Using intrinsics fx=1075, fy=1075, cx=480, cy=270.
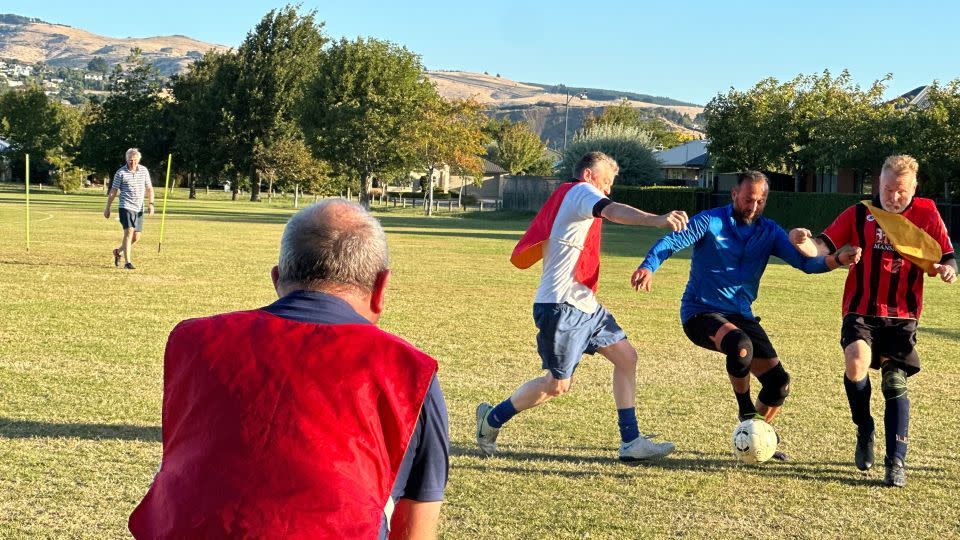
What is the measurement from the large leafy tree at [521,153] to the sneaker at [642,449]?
4561 inches

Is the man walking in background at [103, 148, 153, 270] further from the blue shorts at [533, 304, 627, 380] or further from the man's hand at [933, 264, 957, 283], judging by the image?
the man's hand at [933, 264, 957, 283]

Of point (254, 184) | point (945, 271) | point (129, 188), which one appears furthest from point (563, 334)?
point (254, 184)

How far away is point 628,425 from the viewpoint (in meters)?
6.84

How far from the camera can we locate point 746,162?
52.6 metres

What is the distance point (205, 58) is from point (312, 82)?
64.3ft

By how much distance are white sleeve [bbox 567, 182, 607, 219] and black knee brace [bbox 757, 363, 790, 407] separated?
165cm

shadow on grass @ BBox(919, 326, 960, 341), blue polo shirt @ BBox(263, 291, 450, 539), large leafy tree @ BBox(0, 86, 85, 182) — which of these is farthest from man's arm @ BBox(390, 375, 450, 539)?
large leafy tree @ BBox(0, 86, 85, 182)

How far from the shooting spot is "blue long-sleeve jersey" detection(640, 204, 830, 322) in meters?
6.94

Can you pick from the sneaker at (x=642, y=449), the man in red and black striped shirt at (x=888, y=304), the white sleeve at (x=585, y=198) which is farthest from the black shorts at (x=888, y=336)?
the white sleeve at (x=585, y=198)

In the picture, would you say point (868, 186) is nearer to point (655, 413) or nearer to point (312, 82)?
point (312, 82)

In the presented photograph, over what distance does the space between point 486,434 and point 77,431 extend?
103 inches

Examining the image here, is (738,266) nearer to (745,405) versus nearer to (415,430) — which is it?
(745,405)

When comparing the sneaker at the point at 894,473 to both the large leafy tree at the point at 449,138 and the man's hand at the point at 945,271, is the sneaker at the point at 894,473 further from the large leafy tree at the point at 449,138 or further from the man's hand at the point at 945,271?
the large leafy tree at the point at 449,138

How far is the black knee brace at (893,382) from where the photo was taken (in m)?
6.77
